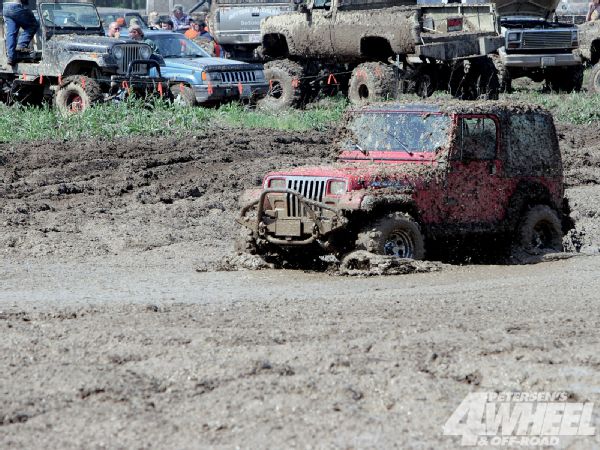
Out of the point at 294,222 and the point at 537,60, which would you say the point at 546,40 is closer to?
the point at 537,60

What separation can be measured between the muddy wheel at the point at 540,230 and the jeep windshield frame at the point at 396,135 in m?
1.30

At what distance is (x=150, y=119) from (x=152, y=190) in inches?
169

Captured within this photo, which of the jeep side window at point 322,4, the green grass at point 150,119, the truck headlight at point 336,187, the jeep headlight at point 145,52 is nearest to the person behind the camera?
the truck headlight at point 336,187

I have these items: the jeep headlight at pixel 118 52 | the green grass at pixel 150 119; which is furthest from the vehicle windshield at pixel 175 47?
the jeep headlight at pixel 118 52

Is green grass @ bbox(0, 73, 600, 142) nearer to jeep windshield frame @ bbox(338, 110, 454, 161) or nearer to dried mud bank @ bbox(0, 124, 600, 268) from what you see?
dried mud bank @ bbox(0, 124, 600, 268)

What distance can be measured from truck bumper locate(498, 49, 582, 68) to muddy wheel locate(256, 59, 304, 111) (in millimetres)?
4664

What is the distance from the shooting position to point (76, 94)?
20516 millimetres

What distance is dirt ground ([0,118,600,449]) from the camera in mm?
5496

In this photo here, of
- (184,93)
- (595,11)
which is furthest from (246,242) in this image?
(595,11)

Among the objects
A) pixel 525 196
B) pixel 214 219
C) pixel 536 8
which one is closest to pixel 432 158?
pixel 525 196

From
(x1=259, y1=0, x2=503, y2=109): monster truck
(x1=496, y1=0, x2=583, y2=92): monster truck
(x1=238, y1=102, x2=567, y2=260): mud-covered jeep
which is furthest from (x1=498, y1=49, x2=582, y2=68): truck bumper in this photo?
(x1=238, y1=102, x2=567, y2=260): mud-covered jeep

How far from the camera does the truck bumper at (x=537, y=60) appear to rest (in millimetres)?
25031

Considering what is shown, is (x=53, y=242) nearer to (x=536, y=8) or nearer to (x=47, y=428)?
(x=47, y=428)

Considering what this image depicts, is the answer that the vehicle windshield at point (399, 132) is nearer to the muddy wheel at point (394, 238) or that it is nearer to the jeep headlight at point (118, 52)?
the muddy wheel at point (394, 238)
